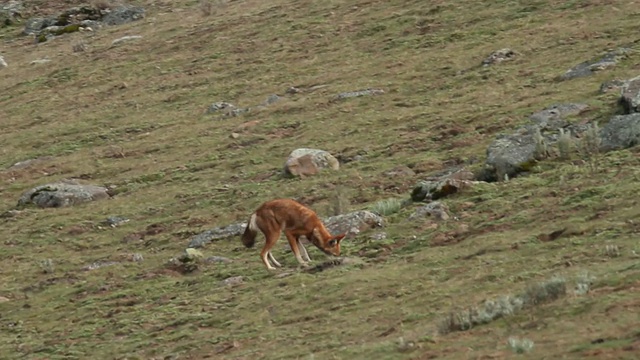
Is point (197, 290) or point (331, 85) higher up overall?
point (197, 290)

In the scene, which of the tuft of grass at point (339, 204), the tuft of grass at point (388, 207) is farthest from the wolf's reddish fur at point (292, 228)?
the tuft of grass at point (339, 204)

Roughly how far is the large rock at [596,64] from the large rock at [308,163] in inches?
214

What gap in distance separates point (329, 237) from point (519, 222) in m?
2.63

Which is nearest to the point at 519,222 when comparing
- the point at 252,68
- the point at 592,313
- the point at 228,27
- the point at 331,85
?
the point at 592,313

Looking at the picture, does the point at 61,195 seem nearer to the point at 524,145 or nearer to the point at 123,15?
the point at 524,145

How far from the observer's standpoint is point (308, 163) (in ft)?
79.3

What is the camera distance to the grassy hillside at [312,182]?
45.3 ft

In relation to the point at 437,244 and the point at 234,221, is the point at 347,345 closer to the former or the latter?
the point at 437,244

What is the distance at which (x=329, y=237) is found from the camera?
1753 centimetres

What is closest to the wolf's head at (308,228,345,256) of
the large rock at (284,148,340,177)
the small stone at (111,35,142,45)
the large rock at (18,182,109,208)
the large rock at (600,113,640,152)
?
the large rock at (600,113,640,152)

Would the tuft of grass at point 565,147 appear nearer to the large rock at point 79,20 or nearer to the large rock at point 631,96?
the large rock at point 631,96

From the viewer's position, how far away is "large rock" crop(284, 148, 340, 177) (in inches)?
945

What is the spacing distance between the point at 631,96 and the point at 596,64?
16.6 ft

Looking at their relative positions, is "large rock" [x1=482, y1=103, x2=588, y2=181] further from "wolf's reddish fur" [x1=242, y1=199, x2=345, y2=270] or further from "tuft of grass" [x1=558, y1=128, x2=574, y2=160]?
"wolf's reddish fur" [x1=242, y1=199, x2=345, y2=270]
